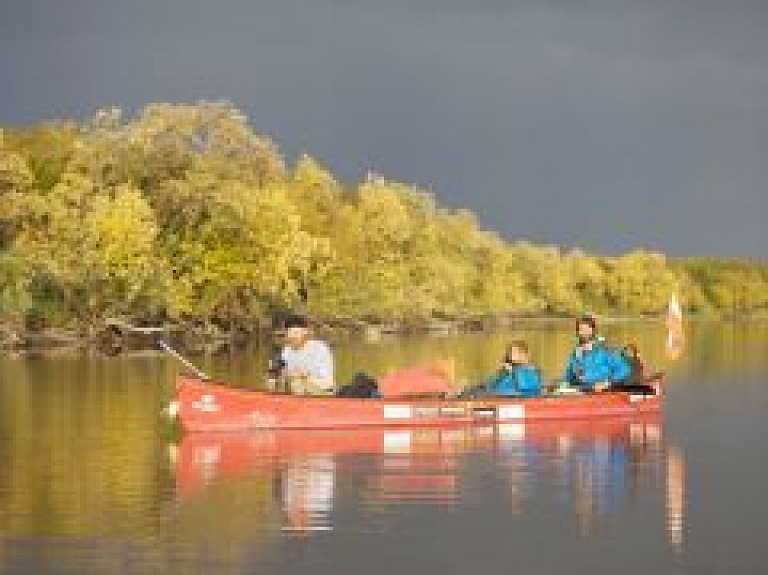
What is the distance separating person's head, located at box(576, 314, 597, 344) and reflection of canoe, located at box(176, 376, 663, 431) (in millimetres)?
1153

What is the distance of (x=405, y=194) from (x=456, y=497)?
88768mm

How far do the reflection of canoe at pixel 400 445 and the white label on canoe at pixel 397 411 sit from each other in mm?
234

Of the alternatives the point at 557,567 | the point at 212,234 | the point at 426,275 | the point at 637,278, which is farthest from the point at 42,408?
the point at 637,278

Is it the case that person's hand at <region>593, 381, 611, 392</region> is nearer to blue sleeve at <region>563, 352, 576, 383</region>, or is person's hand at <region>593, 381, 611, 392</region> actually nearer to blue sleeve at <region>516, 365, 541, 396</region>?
blue sleeve at <region>563, 352, 576, 383</region>

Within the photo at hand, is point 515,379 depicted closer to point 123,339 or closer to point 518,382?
point 518,382

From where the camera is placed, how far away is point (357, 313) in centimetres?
Answer: 9138

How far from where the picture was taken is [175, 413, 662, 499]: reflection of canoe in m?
24.3

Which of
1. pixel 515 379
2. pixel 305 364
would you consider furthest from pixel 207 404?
pixel 515 379

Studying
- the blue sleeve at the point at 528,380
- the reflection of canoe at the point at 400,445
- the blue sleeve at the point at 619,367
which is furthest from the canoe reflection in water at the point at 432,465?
the blue sleeve at the point at 619,367

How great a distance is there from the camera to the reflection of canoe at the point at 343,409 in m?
29.9

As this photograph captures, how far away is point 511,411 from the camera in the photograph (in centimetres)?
3241

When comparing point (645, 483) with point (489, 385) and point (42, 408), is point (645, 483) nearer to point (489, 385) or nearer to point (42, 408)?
point (489, 385)

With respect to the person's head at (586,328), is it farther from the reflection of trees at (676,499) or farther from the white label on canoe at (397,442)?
the reflection of trees at (676,499)

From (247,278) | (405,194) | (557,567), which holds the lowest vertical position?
(557,567)
